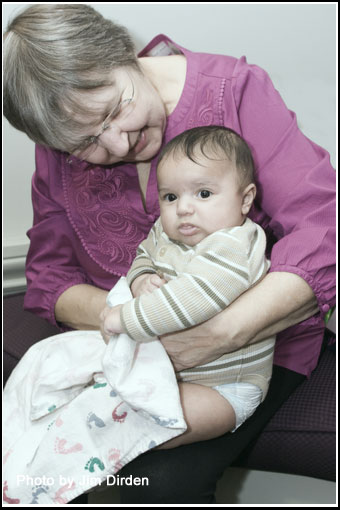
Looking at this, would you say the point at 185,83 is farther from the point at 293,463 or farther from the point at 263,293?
the point at 293,463

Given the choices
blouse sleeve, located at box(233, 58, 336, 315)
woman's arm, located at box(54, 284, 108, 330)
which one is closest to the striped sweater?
blouse sleeve, located at box(233, 58, 336, 315)

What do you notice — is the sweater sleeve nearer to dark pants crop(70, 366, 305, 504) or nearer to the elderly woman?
the elderly woman

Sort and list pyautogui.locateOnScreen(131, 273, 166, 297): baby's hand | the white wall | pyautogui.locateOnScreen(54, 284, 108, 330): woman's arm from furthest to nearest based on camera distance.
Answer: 1. the white wall
2. pyautogui.locateOnScreen(54, 284, 108, 330): woman's arm
3. pyautogui.locateOnScreen(131, 273, 166, 297): baby's hand

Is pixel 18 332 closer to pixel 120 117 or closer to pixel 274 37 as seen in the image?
pixel 120 117

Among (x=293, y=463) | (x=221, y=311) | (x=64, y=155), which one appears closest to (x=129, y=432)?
(x=221, y=311)

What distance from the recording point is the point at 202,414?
4.29ft

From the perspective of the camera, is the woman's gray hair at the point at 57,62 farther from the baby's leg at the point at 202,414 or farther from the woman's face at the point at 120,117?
the baby's leg at the point at 202,414

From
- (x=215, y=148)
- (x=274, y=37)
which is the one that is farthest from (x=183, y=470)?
(x=274, y=37)

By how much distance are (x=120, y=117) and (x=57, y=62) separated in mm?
186

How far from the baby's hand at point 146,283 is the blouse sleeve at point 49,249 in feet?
1.23

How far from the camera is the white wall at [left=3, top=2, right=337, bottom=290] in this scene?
198 cm

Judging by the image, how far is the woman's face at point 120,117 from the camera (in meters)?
1.37

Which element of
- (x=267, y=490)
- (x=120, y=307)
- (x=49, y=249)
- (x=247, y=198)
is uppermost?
(x=247, y=198)

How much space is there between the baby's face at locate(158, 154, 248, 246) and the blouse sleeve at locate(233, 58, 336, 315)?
0.18 metres
